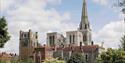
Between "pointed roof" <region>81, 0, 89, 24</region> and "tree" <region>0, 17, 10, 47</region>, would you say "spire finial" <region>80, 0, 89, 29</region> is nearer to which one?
"pointed roof" <region>81, 0, 89, 24</region>

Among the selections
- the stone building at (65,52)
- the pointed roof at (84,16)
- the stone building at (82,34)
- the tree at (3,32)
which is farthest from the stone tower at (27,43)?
the tree at (3,32)

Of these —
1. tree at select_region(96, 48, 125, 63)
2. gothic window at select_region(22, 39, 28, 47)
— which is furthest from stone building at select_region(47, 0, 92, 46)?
tree at select_region(96, 48, 125, 63)

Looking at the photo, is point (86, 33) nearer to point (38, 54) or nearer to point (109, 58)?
point (38, 54)

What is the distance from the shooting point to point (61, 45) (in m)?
170

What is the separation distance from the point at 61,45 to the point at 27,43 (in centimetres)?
1432

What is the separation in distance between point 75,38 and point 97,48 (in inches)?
1394

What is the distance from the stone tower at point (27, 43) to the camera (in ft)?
527

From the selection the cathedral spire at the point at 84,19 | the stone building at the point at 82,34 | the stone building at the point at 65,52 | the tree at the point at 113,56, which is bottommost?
the stone building at the point at 65,52

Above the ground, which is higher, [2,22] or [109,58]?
[2,22]

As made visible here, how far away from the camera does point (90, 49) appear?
144 metres

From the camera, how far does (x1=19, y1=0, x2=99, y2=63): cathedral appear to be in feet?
472

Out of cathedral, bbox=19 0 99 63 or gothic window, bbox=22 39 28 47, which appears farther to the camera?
gothic window, bbox=22 39 28 47

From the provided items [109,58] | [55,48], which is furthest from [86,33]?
[109,58]

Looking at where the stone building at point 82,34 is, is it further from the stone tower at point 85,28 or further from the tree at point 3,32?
the tree at point 3,32
